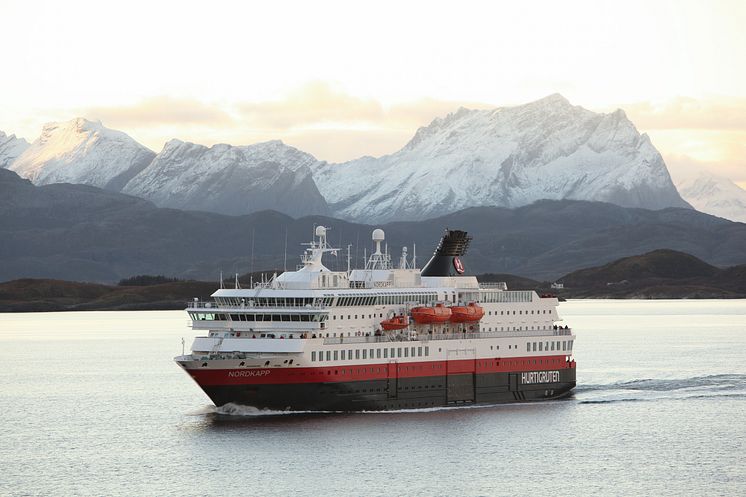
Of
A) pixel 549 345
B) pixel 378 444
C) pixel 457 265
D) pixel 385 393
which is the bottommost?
pixel 378 444

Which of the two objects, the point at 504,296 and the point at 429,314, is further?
the point at 504,296

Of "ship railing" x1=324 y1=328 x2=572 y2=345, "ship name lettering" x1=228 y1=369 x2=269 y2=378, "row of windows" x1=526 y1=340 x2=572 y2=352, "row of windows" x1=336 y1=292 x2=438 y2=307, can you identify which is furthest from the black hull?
"row of windows" x1=336 y1=292 x2=438 y2=307

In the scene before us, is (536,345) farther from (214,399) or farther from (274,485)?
(274,485)

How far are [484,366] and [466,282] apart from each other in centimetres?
598

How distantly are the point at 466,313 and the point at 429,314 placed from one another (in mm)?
3057

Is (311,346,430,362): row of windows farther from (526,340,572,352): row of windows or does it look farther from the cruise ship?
(526,340,572,352): row of windows

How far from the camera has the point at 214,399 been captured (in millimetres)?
71562

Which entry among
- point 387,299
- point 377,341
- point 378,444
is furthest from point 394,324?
point 378,444

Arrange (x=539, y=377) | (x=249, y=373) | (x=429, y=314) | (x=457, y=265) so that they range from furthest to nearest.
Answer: (x=457, y=265), (x=539, y=377), (x=429, y=314), (x=249, y=373)

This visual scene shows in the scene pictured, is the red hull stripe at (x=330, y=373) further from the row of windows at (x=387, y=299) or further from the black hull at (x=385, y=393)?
the row of windows at (x=387, y=299)

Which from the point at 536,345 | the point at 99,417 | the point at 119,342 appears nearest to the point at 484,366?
the point at 536,345

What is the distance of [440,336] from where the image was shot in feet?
253

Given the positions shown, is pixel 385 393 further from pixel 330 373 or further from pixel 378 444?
pixel 378 444

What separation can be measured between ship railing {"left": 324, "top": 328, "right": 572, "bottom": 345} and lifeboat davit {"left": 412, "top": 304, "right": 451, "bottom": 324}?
0.96 m
